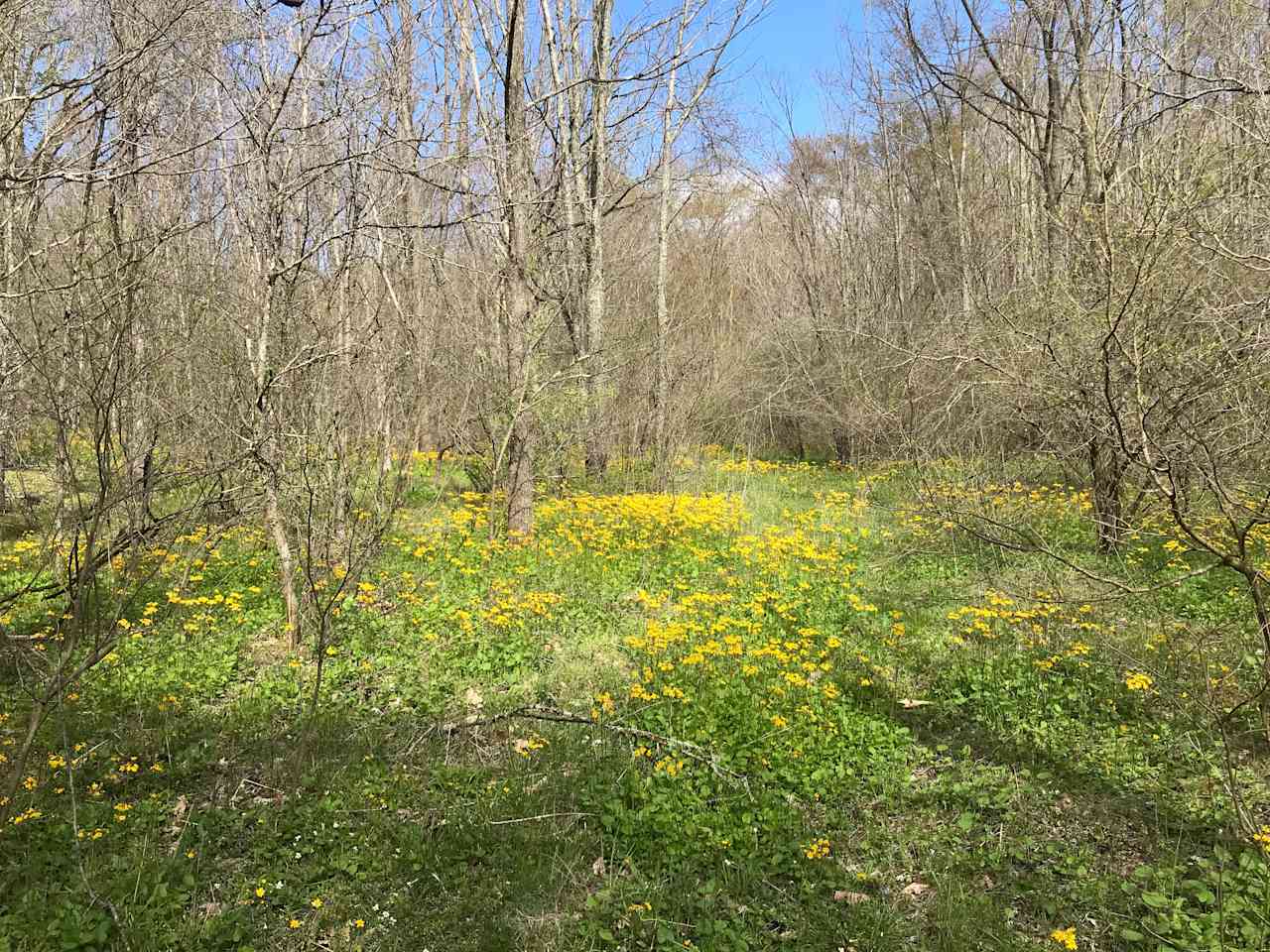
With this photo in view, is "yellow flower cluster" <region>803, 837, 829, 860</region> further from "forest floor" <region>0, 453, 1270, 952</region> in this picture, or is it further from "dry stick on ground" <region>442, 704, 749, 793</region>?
"dry stick on ground" <region>442, 704, 749, 793</region>

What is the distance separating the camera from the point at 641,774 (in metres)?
3.83

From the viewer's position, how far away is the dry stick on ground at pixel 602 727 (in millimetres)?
3840

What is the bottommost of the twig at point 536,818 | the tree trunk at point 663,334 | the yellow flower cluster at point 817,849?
the yellow flower cluster at point 817,849

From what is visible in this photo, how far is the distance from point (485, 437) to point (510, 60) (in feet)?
13.0

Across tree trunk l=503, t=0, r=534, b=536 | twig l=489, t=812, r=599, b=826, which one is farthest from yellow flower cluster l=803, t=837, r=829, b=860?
tree trunk l=503, t=0, r=534, b=536

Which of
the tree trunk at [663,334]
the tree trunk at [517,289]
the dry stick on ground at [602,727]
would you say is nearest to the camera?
the dry stick on ground at [602,727]

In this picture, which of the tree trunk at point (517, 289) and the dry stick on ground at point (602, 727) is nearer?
the dry stick on ground at point (602, 727)

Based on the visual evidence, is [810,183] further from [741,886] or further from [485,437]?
[741,886]

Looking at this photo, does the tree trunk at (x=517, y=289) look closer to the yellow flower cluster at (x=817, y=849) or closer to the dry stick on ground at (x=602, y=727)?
the dry stick on ground at (x=602, y=727)

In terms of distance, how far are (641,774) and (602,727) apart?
45cm

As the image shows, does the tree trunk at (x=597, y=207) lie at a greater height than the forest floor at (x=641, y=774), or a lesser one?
greater

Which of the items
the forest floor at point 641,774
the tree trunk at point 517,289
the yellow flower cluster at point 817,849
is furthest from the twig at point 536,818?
the tree trunk at point 517,289

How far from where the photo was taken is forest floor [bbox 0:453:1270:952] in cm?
290

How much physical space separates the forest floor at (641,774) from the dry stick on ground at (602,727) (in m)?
0.02
